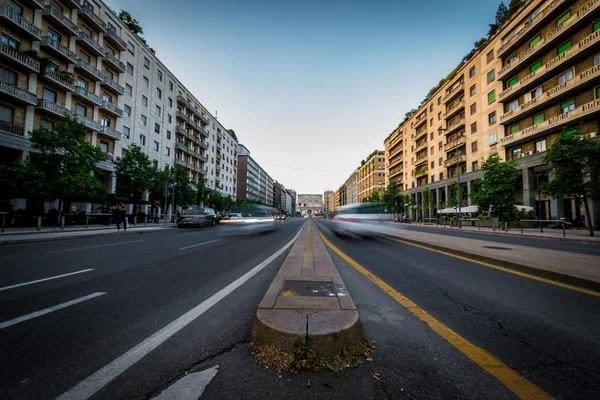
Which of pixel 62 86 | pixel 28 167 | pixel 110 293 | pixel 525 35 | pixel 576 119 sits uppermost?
pixel 525 35

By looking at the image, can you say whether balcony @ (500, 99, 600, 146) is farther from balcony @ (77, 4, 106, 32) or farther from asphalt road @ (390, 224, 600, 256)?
balcony @ (77, 4, 106, 32)

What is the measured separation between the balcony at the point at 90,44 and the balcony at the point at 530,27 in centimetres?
4515

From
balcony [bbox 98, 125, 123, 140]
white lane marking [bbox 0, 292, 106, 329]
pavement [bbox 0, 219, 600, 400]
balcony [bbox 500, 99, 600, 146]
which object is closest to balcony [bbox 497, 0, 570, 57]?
balcony [bbox 500, 99, 600, 146]

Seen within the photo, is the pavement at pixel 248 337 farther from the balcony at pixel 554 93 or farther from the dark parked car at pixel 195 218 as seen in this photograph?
the balcony at pixel 554 93

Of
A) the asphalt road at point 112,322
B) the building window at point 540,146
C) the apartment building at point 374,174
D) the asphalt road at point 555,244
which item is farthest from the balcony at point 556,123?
the apartment building at point 374,174

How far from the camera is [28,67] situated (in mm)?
20562

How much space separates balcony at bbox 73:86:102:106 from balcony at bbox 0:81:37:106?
371 centimetres

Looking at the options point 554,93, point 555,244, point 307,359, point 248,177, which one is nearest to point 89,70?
point 307,359

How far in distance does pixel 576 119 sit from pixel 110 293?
32838 mm

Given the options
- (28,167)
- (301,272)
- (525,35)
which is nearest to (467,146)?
(525,35)

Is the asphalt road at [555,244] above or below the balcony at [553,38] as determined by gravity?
below

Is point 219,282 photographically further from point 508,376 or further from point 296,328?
point 508,376

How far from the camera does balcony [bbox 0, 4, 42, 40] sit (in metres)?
19.2

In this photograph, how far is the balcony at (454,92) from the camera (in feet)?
119
